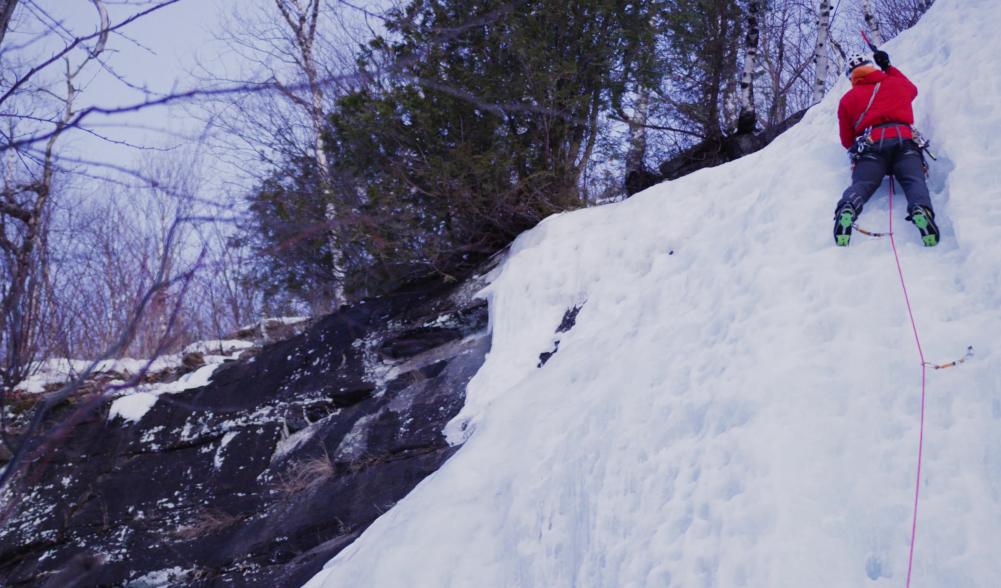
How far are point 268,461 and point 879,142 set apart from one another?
7.31m

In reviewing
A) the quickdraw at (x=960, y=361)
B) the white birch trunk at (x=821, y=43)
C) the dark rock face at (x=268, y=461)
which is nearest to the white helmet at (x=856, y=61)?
the quickdraw at (x=960, y=361)

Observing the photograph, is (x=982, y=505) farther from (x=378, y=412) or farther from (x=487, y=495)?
(x=378, y=412)

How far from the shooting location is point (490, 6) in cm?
985

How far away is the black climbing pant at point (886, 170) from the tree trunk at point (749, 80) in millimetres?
5864

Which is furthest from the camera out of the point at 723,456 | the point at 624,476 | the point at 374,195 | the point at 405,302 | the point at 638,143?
the point at 638,143

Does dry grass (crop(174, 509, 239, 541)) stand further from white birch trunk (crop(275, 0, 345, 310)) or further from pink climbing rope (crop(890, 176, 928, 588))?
pink climbing rope (crop(890, 176, 928, 588))

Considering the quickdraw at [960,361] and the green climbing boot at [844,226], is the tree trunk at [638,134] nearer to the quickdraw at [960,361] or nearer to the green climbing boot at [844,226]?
the green climbing boot at [844,226]

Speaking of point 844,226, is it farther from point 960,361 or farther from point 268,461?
point 268,461

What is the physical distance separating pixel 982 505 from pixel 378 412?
20.6 feet

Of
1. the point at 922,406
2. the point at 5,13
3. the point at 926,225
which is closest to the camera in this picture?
the point at 5,13

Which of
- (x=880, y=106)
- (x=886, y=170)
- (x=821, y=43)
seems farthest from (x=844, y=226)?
(x=821, y=43)

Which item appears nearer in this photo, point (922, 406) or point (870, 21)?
point (922, 406)

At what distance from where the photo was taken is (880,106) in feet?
20.4

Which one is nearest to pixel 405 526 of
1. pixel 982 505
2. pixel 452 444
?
pixel 452 444
